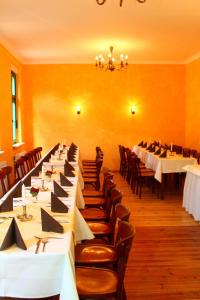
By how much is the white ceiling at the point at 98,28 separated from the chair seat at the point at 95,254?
3823 mm

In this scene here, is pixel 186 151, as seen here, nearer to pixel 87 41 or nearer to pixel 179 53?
pixel 179 53

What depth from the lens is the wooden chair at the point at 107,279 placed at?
2322 mm

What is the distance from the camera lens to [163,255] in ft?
13.7

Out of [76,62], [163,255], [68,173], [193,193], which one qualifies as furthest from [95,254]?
[76,62]

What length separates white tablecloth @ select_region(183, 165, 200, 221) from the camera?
5.43 metres

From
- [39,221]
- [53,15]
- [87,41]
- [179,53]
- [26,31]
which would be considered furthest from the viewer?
[179,53]

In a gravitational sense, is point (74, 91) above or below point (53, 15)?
below

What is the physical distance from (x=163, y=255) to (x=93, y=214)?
0.99 meters

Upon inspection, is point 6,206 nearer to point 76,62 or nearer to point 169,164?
point 169,164

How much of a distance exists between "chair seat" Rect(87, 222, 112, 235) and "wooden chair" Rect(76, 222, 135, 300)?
89cm

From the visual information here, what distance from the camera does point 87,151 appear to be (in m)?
10.9

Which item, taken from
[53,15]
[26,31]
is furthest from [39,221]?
[26,31]

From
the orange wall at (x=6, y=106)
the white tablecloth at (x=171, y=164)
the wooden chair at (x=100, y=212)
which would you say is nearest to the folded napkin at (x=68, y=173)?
the wooden chair at (x=100, y=212)

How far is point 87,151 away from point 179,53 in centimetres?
402
